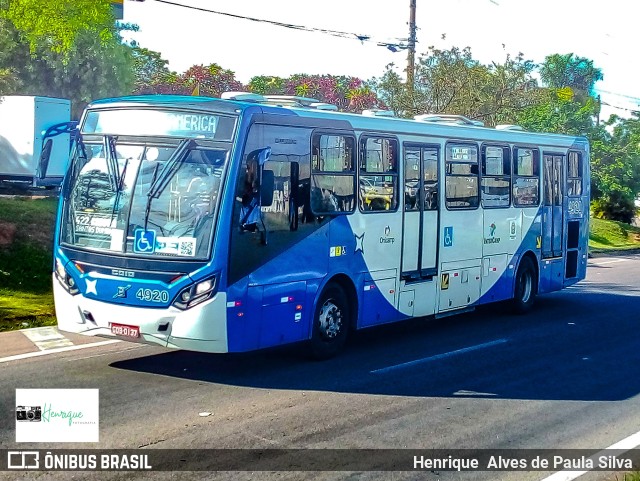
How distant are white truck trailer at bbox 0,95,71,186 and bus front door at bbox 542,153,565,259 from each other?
1591 centimetres

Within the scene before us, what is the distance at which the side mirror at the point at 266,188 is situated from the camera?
10.6m

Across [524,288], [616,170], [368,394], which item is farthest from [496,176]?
[616,170]

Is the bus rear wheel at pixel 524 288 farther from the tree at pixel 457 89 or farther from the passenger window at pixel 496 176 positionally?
the tree at pixel 457 89

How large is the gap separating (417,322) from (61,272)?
679 cm

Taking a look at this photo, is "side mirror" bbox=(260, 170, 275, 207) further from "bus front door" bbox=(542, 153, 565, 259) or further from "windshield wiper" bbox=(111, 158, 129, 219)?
"bus front door" bbox=(542, 153, 565, 259)

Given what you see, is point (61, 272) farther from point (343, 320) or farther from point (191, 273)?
point (343, 320)

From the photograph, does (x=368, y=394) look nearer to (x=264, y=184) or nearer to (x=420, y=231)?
A: (x=264, y=184)

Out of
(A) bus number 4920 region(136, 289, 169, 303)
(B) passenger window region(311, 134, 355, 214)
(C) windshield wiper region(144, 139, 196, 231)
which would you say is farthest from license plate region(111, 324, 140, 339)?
(B) passenger window region(311, 134, 355, 214)

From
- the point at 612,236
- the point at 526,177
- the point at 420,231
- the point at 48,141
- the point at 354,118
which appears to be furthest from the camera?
the point at 612,236

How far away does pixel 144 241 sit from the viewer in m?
10.4

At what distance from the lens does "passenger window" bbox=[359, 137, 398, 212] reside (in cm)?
1256

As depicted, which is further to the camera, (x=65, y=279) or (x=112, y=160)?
(x=65, y=279)

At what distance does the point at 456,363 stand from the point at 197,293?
13.1ft

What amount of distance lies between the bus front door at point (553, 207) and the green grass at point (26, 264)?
9.23m
